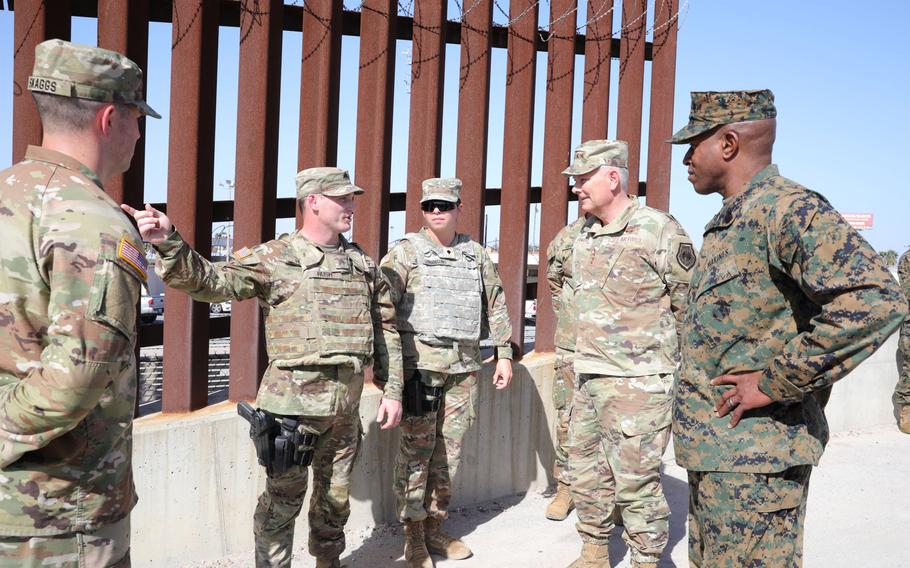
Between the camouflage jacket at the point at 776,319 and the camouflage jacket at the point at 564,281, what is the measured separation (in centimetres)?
245

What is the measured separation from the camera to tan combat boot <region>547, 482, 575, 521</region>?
15.9ft

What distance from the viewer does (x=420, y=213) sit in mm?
4895

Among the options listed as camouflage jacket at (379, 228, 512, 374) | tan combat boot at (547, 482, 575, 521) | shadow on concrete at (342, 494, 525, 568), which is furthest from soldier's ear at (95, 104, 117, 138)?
tan combat boot at (547, 482, 575, 521)

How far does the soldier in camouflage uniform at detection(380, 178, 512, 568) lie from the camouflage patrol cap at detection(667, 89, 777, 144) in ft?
6.38

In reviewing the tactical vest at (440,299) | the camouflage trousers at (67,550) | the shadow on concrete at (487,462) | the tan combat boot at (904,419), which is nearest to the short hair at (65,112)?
the camouflage trousers at (67,550)

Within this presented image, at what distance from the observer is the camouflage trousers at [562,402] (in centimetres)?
491

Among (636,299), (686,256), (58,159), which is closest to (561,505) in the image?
(636,299)

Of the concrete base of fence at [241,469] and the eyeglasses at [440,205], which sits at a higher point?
the eyeglasses at [440,205]

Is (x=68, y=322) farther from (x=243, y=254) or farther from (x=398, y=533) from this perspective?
(x=398, y=533)

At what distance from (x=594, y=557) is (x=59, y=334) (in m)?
3.03

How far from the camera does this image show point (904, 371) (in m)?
7.61

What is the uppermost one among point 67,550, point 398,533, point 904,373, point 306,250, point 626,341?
point 306,250

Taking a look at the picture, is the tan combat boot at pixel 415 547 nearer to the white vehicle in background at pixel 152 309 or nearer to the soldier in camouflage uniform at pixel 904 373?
the white vehicle in background at pixel 152 309

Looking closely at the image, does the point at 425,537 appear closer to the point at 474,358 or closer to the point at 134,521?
the point at 474,358
